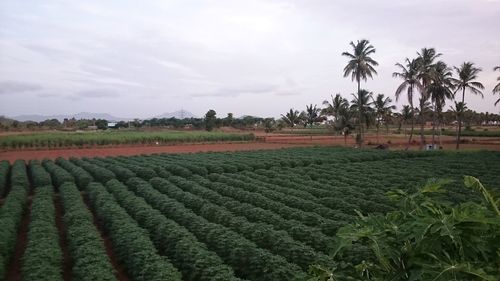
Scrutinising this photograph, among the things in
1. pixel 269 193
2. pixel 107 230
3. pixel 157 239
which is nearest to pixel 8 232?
pixel 107 230

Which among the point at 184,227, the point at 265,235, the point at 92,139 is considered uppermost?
the point at 92,139

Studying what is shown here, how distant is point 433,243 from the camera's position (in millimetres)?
2348

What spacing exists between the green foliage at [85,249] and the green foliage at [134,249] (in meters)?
0.51

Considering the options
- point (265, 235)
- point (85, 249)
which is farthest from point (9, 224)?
point (265, 235)

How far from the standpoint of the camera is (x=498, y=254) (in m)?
2.35

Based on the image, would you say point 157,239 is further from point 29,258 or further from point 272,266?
point 272,266

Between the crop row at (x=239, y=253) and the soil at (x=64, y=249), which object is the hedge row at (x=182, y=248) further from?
the soil at (x=64, y=249)

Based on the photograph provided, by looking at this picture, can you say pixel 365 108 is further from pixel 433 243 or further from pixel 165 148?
pixel 433 243

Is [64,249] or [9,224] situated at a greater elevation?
[9,224]

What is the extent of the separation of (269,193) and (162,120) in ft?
381

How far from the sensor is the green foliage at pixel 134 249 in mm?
8148

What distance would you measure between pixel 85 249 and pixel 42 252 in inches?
37.4

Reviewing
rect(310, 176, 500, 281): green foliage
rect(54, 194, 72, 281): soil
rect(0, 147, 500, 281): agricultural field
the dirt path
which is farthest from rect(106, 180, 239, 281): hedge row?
the dirt path

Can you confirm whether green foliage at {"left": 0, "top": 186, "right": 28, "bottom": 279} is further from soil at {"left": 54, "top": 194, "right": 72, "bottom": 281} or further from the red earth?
the red earth
